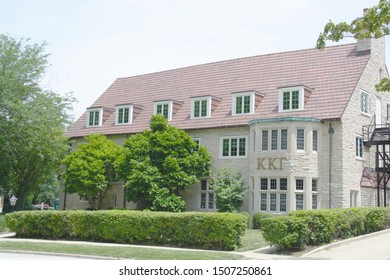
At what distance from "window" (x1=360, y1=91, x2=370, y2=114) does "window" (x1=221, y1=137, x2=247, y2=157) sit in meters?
7.72

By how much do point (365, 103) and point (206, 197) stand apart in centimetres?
1207

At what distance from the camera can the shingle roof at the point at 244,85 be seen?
3188cm

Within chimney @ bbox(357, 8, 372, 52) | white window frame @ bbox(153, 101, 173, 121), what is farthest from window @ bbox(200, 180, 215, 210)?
chimney @ bbox(357, 8, 372, 52)

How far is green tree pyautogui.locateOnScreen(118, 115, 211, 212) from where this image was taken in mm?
32031

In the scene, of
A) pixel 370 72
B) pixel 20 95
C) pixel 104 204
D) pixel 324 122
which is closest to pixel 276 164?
pixel 324 122

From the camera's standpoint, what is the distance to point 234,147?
33594mm

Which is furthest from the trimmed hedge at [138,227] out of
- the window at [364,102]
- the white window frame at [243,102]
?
the window at [364,102]

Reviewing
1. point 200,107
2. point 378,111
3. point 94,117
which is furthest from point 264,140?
point 94,117

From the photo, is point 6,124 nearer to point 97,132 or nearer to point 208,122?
point 97,132

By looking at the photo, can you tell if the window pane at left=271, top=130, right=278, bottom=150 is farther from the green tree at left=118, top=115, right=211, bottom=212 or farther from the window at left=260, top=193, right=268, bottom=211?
the green tree at left=118, top=115, right=211, bottom=212

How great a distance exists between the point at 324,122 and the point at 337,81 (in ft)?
11.0

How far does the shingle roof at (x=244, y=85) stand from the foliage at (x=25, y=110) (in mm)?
3312

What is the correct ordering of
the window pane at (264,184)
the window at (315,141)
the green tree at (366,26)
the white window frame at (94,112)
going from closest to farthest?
1. the green tree at (366,26)
2. the window at (315,141)
3. the window pane at (264,184)
4. the white window frame at (94,112)

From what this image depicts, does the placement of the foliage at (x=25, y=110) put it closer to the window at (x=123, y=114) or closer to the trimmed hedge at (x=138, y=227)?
the window at (x=123, y=114)
